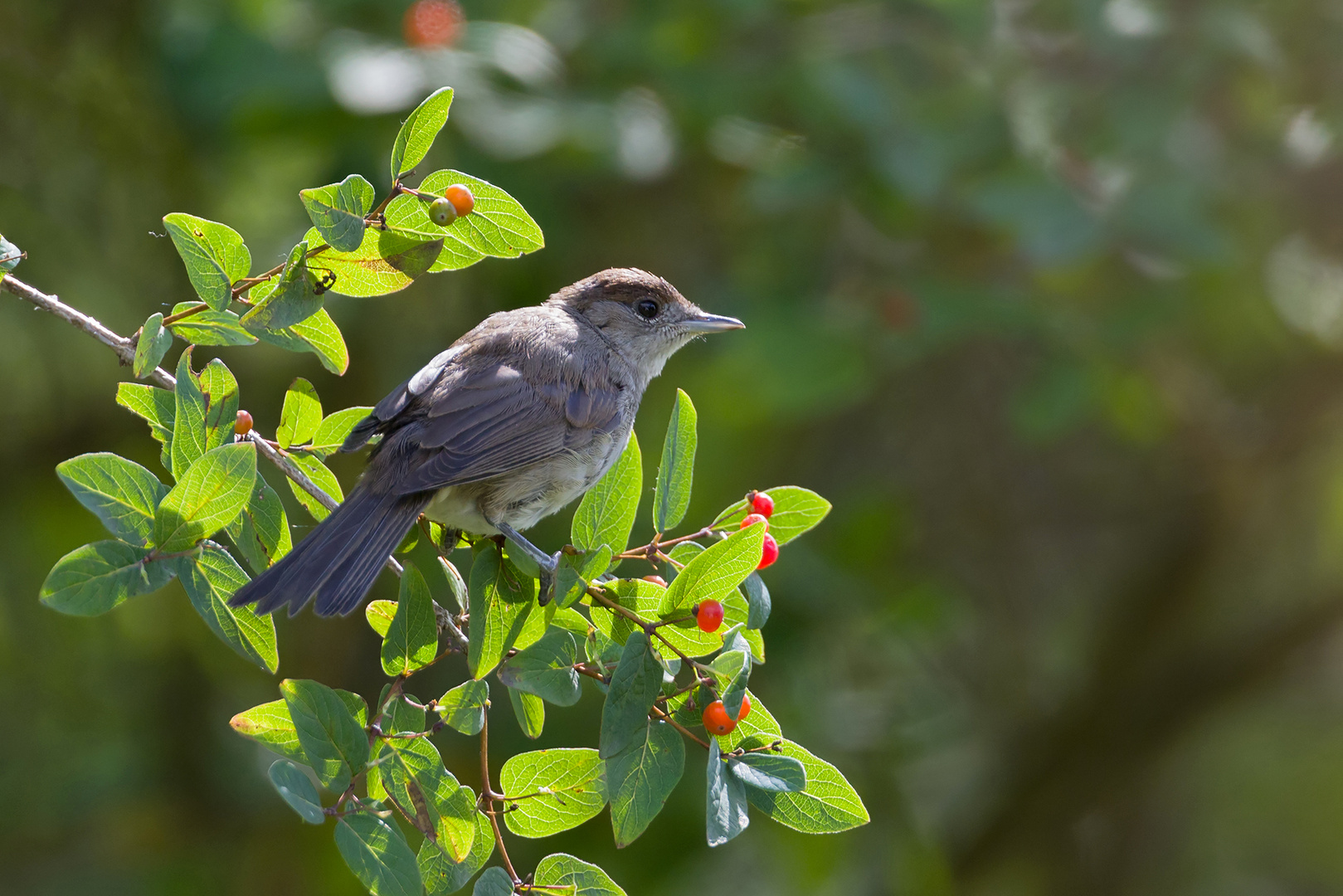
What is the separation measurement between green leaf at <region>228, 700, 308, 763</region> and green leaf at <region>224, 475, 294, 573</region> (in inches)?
13.2

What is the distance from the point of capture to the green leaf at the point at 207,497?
203 centimetres

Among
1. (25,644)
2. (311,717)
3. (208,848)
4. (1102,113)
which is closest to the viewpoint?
(311,717)

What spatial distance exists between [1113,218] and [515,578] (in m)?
3.36

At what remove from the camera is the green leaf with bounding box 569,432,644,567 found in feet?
7.97

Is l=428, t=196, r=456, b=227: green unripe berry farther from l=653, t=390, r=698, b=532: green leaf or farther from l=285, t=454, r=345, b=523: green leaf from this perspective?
l=285, t=454, r=345, b=523: green leaf

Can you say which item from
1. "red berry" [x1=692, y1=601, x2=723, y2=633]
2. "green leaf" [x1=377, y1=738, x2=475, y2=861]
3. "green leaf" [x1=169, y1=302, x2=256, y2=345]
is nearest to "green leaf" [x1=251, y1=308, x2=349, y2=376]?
"green leaf" [x1=169, y1=302, x2=256, y2=345]

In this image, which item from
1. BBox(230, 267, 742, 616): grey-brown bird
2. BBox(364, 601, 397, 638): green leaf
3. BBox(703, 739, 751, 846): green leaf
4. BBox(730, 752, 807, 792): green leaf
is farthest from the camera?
BBox(230, 267, 742, 616): grey-brown bird

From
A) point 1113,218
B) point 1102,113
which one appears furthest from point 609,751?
point 1102,113

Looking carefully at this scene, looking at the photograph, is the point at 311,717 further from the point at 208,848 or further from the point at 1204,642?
the point at 1204,642

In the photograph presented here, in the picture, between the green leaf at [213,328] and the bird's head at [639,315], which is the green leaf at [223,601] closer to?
the green leaf at [213,328]

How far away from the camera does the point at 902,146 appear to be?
15.3 feet

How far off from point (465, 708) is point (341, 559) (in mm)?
542

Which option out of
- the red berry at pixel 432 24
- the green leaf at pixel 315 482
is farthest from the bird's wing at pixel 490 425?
the red berry at pixel 432 24

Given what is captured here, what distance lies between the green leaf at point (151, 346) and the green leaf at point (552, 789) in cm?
93
